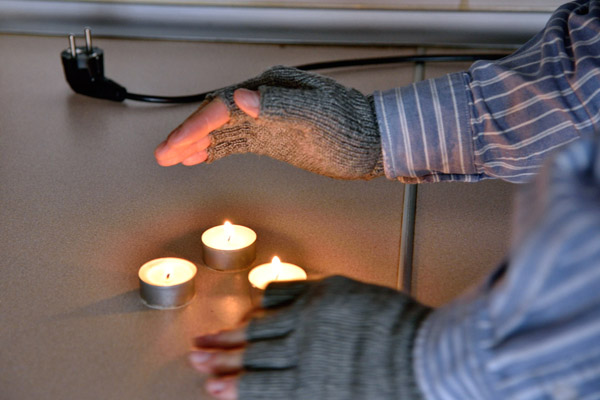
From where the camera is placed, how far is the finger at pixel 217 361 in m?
0.54

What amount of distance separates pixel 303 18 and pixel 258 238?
87cm

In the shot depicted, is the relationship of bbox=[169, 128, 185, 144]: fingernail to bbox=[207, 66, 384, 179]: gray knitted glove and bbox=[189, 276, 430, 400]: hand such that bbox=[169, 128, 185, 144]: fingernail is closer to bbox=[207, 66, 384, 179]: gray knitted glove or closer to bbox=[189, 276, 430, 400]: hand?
bbox=[207, 66, 384, 179]: gray knitted glove

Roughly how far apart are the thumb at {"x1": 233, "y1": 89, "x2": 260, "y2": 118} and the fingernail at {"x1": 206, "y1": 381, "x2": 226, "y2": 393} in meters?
0.31

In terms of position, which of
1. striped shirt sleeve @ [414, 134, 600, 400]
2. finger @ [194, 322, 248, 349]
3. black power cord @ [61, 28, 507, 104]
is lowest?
striped shirt sleeve @ [414, 134, 600, 400]

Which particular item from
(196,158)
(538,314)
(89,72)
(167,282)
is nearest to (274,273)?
(167,282)

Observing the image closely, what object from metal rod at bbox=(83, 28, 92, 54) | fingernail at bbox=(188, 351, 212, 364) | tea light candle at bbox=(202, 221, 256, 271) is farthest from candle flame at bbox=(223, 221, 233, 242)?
metal rod at bbox=(83, 28, 92, 54)

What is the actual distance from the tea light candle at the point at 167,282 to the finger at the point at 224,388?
0.14 metres

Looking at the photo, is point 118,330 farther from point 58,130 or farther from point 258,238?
point 58,130

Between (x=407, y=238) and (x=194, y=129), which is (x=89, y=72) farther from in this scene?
(x=407, y=238)

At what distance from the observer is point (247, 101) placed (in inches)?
28.0

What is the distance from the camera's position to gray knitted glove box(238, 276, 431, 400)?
486mm

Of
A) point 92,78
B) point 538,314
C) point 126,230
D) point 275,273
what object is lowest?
point 538,314

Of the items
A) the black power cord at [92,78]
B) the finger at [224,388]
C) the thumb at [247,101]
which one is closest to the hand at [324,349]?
the finger at [224,388]

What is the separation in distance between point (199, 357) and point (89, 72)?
0.75 m
